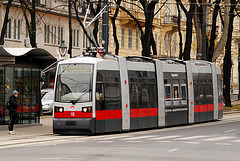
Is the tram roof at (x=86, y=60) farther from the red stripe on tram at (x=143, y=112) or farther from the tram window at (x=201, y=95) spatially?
the tram window at (x=201, y=95)

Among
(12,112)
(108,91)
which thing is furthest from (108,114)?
(12,112)

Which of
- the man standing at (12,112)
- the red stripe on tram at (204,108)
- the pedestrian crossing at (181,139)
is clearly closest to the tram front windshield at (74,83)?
the man standing at (12,112)

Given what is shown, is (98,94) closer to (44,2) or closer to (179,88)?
(179,88)

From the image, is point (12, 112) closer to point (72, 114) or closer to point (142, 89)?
point (72, 114)

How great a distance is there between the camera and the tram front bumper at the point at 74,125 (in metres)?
20.9

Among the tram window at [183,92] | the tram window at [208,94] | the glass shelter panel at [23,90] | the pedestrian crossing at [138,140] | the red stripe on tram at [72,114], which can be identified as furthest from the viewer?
the tram window at [208,94]

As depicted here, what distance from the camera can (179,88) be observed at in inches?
1065

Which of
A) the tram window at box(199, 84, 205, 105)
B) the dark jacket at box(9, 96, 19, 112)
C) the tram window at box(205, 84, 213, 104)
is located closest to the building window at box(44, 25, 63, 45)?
the tram window at box(205, 84, 213, 104)

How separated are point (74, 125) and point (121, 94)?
226 centimetres

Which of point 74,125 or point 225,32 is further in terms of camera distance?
point 225,32

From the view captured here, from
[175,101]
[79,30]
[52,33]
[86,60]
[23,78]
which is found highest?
[79,30]

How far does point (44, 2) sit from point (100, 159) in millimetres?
32865

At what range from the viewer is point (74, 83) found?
21328mm

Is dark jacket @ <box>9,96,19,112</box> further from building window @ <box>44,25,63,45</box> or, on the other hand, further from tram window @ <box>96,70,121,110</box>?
building window @ <box>44,25,63,45</box>
